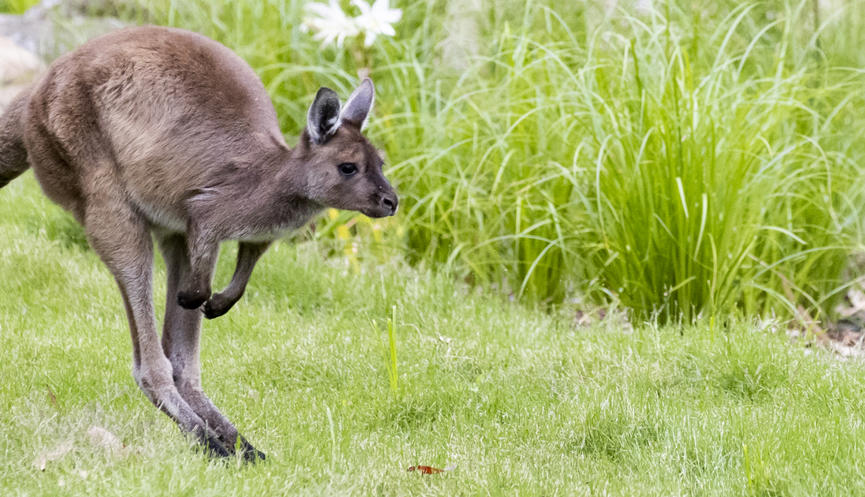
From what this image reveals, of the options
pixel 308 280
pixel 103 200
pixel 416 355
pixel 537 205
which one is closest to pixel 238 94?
pixel 103 200

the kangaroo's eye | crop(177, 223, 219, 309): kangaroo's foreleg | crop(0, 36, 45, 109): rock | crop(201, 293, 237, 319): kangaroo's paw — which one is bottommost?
crop(0, 36, 45, 109): rock

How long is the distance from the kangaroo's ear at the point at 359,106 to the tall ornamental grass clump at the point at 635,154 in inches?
85.7

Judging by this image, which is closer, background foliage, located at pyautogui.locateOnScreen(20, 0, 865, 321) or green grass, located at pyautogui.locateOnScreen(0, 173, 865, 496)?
green grass, located at pyautogui.locateOnScreen(0, 173, 865, 496)

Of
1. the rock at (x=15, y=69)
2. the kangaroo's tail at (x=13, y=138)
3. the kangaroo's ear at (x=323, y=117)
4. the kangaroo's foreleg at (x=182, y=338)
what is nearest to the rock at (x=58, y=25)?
the rock at (x=15, y=69)

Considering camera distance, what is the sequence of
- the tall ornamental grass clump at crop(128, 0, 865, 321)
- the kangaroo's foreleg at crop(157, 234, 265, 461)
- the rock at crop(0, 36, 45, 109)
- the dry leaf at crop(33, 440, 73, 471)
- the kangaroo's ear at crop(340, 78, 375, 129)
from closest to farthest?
the dry leaf at crop(33, 440, 73, 471), the kangaroo's ear at crop(340, 78, 375, 129), the kangaroo's foreleg at crop(157, 234, 265, 461), the tall ornamental grass clump at crop(128, 0, 865, 321), the rock at crop(0, 36, 45, 109)

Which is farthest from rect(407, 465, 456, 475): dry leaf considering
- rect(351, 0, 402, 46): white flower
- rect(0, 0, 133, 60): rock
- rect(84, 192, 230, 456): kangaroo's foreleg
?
rect(0, 0, 133, 60): rock

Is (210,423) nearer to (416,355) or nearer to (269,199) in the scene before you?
(269,199)

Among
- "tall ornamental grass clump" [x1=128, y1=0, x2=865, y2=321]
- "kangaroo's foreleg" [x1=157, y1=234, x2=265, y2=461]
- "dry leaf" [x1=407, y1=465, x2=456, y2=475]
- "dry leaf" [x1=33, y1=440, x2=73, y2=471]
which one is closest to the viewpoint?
"dry leaf" [x1=33, y1=440, x2=73, y2=471]

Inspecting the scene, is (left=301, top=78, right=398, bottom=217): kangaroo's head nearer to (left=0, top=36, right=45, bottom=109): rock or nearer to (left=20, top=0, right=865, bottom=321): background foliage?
(left=20, top=0, right=865, bottom=321): background foliage

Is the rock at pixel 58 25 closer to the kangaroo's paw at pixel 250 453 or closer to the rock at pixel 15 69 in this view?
the rock at pixel 15 69

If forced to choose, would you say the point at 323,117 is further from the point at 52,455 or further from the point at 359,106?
the point at 52,455

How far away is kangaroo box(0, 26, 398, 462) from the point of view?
162 inches

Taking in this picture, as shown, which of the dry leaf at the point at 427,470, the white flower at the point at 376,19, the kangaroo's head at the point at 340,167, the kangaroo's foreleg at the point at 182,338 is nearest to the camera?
the dry leaf at the point at 427,470

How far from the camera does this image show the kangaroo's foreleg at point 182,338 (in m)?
4.37
